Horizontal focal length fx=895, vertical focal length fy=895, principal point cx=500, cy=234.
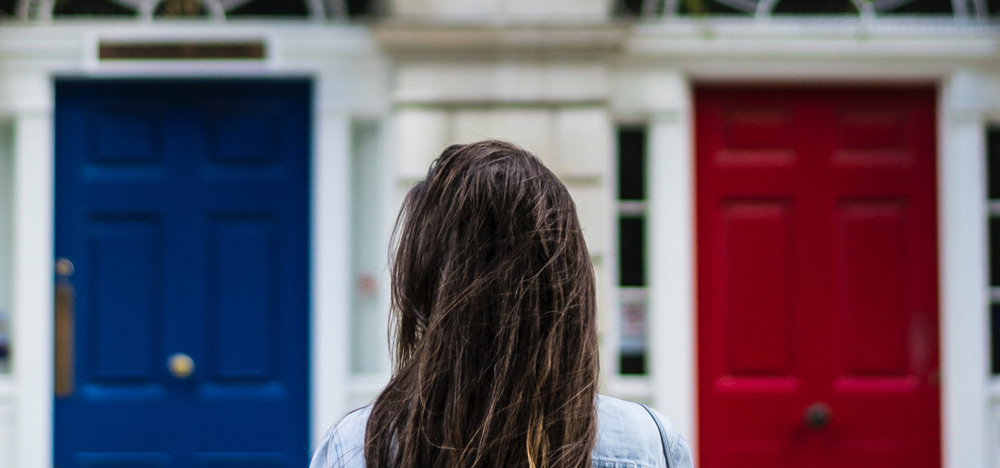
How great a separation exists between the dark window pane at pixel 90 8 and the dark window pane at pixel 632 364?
2.72 m

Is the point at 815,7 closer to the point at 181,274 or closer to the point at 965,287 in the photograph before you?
the point at 965,287

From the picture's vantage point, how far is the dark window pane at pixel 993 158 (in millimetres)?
4055

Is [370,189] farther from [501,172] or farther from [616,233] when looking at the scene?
[501,172]

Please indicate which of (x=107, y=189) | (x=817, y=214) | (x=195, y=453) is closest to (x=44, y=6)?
(x=107, y=189)

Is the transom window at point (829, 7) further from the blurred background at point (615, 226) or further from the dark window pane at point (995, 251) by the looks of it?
the dark window pane at point (995, 251)

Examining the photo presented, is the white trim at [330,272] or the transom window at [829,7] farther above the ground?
the transom window at [829,7]

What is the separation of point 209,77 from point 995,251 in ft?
12.0

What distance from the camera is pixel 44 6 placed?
4035mm

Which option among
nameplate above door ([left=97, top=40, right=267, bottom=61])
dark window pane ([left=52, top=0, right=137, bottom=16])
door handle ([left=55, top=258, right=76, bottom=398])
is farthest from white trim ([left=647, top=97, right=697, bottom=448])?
door handle ([left=55, top=258, right=76, bottom=398])

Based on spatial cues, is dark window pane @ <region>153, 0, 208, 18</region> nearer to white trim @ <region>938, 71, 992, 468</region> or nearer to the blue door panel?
the blue door panel

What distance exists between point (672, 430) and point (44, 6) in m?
3.82

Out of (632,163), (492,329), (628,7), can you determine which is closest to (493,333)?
(492,329)

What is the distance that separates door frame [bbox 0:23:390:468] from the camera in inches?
157

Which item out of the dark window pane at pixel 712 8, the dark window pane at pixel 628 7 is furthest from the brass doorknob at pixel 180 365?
the dark window pane at pixel 712 8
